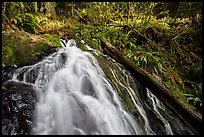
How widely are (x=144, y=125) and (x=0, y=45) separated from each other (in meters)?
3.29

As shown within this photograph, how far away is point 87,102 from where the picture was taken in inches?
143

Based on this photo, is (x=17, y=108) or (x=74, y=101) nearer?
(x=17, y=108)

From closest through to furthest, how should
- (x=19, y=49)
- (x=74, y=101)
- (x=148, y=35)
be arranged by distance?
(x=74, y=101) → (x=19, y=49) → (x=148, y=35)

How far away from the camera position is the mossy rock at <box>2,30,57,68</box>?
13.1 ft

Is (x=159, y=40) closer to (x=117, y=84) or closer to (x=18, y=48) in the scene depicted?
(x=117, y=84)

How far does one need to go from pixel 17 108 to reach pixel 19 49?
5.40ft

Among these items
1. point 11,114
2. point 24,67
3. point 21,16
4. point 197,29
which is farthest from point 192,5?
point 11,114

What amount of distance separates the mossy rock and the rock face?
704 millimetres

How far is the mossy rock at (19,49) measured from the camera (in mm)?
3992

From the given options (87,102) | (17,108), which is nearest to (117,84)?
(87,102)

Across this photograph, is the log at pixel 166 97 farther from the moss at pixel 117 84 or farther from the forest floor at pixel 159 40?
the forest floor at pixel 159 40

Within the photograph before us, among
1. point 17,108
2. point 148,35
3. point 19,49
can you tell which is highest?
point 19,49

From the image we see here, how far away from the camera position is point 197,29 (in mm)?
8672

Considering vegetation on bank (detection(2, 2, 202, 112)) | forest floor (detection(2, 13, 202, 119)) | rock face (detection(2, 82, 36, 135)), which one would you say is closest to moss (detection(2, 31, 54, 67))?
rock face (detection(2, 82, 36, 135))
